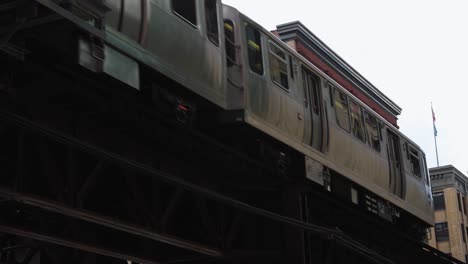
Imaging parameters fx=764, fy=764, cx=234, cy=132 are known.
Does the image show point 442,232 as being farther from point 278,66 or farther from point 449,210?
point 278,66

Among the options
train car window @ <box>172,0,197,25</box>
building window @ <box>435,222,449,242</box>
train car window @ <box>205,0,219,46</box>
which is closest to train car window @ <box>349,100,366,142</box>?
train car window @ <box>205,0,219,46</box>

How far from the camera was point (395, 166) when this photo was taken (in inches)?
769

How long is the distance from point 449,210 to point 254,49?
53067 mm

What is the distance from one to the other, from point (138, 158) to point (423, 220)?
39.0 feet

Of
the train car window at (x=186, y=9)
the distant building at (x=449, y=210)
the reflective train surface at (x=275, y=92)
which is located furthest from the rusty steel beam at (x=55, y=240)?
the distant building at (x=449, y=210)

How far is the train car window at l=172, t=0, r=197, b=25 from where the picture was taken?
37.3ft

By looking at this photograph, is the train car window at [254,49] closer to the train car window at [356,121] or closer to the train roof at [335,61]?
the train car window at [356,121]

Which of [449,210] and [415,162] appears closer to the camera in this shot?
[415,162]

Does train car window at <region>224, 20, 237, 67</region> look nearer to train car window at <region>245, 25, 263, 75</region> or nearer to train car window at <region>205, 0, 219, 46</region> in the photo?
train car window at <region>245, 25, 263, 75</region>

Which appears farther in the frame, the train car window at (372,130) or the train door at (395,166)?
the train door at (395,166)

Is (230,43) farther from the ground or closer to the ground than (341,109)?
closer to the ground

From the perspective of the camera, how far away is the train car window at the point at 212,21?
12392mm

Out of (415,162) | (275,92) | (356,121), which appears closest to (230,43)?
(275,92)

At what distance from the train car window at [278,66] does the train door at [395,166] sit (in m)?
5.52
